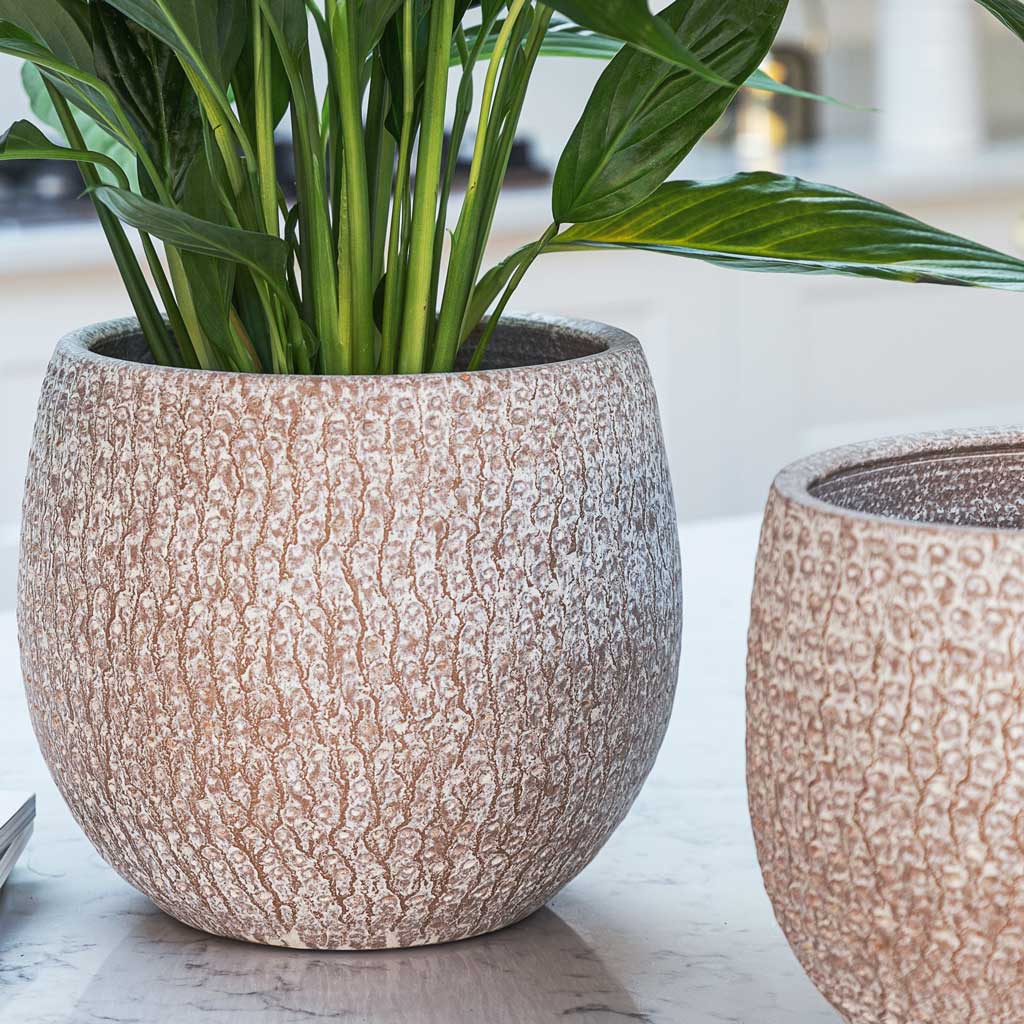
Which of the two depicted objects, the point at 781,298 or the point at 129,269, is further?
the point at 781,298

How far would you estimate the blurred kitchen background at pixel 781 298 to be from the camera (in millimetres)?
1823

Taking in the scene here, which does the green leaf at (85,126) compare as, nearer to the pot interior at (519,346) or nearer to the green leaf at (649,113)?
the pot interior at (519,346)

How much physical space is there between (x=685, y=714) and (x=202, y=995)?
0.83ft

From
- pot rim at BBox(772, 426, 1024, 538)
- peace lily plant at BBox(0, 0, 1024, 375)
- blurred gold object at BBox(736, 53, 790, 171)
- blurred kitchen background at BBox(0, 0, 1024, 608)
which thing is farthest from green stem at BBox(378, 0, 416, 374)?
blurred gold object at BBox(736, 53, 790, 171)

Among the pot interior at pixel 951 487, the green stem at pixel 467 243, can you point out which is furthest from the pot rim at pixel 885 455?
the green stem at pixel 467 243

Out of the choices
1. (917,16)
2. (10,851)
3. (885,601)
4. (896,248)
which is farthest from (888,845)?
(917,16)

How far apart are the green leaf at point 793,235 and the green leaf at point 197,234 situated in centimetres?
8

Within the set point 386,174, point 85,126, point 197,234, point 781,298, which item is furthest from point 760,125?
point 197,234

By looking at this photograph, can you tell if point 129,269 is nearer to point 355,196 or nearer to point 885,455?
point 355,196

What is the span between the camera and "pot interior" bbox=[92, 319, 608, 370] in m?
0.49

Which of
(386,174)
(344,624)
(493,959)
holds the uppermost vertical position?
(386,174)

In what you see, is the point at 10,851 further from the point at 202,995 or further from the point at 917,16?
the point at 917,16

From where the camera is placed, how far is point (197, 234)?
365mm

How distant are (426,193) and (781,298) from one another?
1.72 meters
